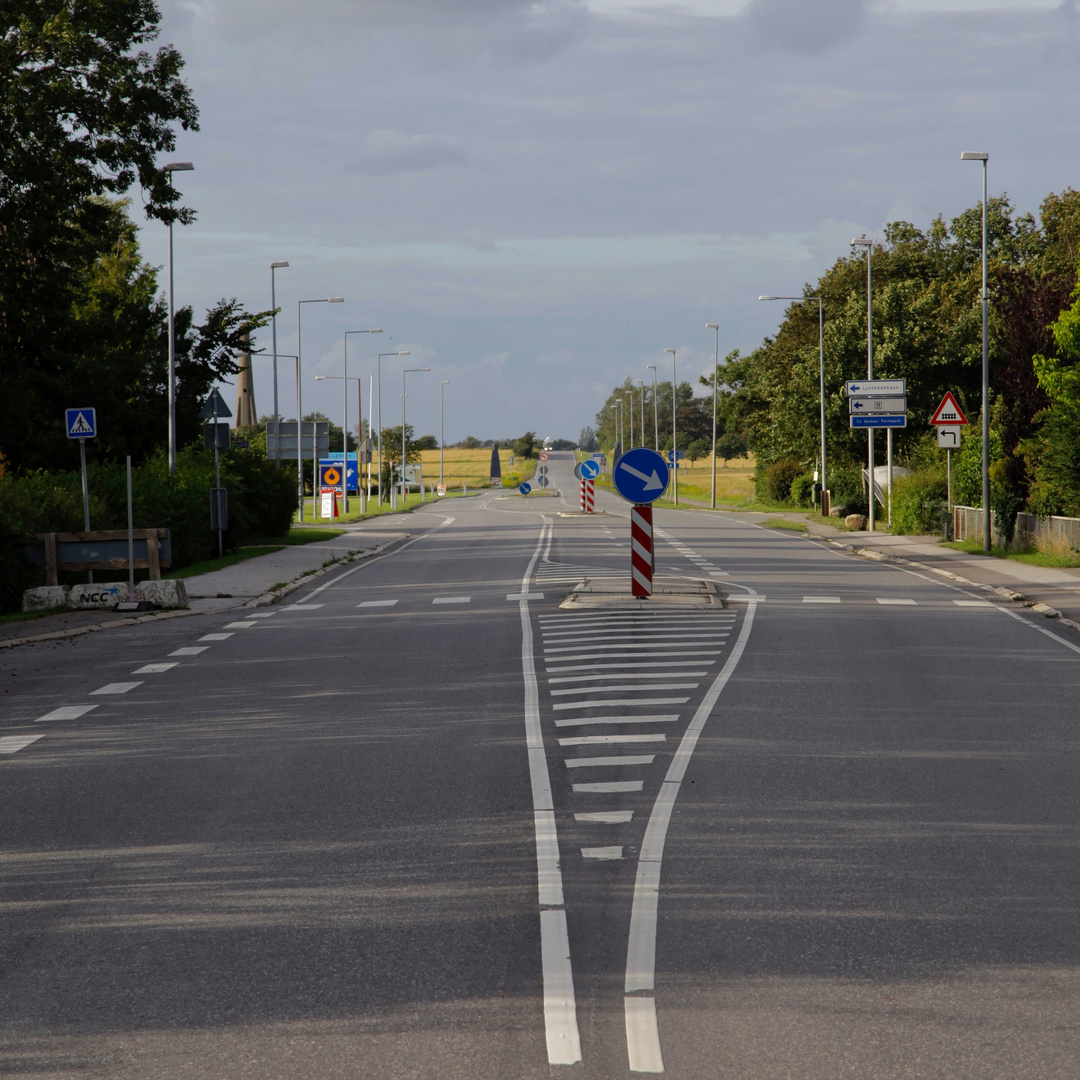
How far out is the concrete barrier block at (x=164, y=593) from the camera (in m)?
20.7

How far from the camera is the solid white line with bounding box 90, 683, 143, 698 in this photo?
12383mm

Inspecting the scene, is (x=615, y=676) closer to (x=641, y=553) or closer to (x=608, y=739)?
(x=608, y=739)

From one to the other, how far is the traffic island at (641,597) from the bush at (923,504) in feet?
61.0

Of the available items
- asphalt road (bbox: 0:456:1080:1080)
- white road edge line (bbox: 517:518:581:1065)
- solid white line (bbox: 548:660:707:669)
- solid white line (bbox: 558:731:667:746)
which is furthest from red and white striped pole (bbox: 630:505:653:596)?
solid white line (bbox: 558:731:667:746)

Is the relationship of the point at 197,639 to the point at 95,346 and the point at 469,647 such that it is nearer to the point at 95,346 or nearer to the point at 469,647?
the point at 469,647

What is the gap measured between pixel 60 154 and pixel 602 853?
22.4m

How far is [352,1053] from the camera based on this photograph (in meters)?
4.44

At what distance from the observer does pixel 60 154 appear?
25469mm

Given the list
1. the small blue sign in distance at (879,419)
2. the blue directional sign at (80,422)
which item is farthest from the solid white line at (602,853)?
the small blue sign in distance at (879,419)

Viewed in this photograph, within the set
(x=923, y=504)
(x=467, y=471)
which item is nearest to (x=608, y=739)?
(x=923, y=504)

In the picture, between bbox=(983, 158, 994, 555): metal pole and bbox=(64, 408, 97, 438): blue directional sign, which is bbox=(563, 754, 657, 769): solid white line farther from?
bbox=(983, 158, 994, 555): metal pole

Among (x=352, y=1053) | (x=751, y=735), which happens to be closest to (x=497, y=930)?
(x=352, y=1053)

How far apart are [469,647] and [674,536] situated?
1031 inches

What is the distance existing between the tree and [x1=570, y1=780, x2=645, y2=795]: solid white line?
19.5m
